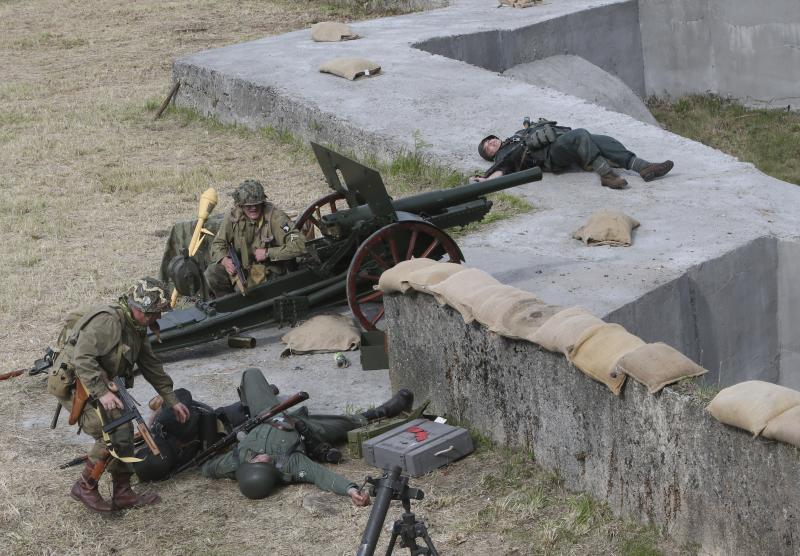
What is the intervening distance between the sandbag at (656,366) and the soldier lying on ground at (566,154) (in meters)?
5.56

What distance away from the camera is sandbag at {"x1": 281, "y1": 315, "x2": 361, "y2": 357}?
9.30 meters

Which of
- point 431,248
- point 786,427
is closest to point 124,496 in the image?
point 431,248

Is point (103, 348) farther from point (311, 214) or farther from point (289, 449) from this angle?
point (311, 214)

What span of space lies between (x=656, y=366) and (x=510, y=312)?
A: 125 cm

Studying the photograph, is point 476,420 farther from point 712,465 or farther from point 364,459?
point 712,465

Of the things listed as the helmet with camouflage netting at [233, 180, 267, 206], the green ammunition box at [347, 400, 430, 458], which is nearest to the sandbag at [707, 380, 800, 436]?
the green ammunition box at [347, 400, 430, 458]

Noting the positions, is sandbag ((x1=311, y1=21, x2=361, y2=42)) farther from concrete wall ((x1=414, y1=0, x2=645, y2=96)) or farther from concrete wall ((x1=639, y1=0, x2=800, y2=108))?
concrete wall ((x1=639, y1=0, x2=800, y2=108))

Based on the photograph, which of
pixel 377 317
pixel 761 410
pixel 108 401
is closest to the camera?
pixel 761 410

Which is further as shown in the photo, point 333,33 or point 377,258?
point 333,33

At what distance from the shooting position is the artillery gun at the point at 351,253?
905cm

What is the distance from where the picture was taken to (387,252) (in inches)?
357

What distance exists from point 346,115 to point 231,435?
705 centimetres

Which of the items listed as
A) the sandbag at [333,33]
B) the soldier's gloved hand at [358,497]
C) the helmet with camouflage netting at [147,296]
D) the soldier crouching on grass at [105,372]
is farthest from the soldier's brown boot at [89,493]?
the sandbag at [333,33]

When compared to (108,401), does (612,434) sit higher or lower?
lower
